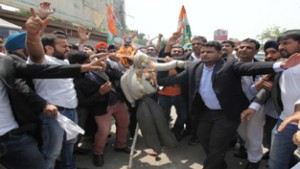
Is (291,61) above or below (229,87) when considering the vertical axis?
above

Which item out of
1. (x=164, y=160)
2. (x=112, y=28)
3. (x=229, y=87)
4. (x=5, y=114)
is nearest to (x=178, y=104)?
(x=164, y=160)

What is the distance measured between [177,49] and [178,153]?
6.02 ft

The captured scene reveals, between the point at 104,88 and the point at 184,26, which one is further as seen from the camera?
the point at 184,26

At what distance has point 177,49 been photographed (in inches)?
177

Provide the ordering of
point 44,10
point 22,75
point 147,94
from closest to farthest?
1. point 22,75
2. point 44,10
3. point 147,94

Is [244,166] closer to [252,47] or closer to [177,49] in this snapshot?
[252,47]

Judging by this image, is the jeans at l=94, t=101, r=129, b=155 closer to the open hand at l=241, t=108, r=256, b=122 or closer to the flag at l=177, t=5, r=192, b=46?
the open hand at l=241, t=108, r=256, b=122

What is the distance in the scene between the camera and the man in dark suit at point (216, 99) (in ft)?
9.63

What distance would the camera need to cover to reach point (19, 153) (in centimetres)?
198

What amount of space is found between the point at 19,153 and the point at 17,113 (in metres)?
0.32

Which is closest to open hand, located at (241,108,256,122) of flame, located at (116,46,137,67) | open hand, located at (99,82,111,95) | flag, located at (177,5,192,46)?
flame, located at (116,46,137,67)

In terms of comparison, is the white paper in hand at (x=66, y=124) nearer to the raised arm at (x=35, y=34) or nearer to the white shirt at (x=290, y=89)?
the raised arm at (x=35, y=34)

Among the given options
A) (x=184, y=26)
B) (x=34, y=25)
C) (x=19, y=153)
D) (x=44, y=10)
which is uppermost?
(x=184, y=26)

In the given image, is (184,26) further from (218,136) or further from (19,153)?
(19,153)
